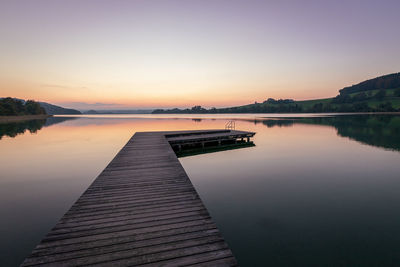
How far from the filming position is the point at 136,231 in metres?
4.44

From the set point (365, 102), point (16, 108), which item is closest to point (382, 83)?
point (365, 102)

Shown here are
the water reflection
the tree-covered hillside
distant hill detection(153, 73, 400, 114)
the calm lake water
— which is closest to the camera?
the calm lake water

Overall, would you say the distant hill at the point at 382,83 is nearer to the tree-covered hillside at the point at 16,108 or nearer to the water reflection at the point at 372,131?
the water reflection at the point at 372,131

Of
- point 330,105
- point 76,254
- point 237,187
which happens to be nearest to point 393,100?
point 330,105

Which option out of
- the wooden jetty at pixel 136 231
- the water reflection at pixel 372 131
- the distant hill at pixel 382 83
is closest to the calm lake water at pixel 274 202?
the wooden jetty at pixel 136 231

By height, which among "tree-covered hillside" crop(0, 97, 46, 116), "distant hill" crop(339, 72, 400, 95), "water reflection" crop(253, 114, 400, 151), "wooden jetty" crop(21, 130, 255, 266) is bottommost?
"water reflection" crop(253, 114, 400, 151)

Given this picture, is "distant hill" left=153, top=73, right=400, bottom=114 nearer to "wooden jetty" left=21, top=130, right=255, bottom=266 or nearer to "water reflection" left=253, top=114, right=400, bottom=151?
"water reflection" left=253, top=114, right=400, bottom=151

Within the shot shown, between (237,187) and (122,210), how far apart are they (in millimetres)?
7485

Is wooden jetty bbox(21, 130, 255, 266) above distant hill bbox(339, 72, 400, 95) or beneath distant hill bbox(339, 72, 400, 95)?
beneath

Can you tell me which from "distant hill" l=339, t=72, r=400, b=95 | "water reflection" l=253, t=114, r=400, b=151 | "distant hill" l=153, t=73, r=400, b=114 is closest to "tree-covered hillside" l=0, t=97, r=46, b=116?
"water reflection" l=253, t=114, r=400, b=151

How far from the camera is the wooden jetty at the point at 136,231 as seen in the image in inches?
142

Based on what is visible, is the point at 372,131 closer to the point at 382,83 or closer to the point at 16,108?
the point at 16,108

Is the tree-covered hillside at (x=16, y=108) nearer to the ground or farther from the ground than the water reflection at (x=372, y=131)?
farther from the ground

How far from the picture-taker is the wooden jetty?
142 inches
